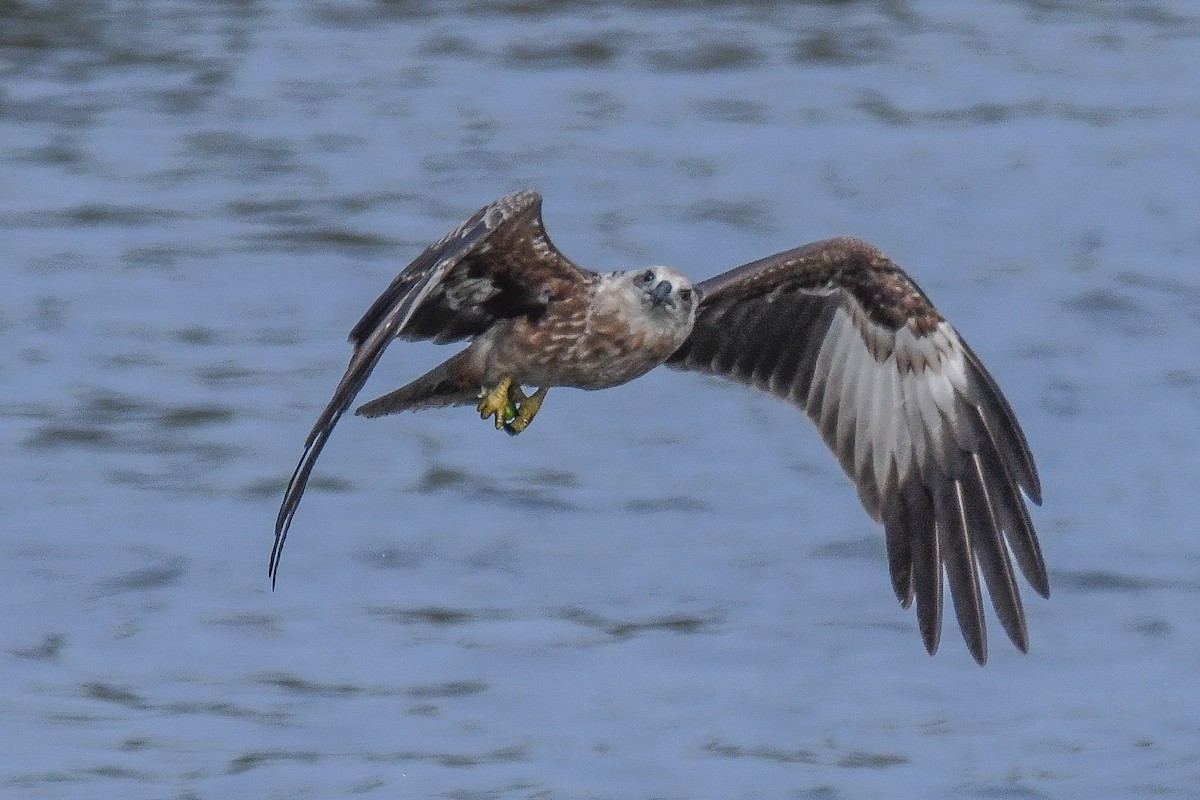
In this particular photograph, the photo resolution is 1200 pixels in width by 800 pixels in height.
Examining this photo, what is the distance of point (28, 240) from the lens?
2108cm

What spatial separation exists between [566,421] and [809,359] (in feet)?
23.8

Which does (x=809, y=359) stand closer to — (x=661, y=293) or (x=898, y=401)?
(x=898, y=401)

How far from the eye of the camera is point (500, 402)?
35.0 feet

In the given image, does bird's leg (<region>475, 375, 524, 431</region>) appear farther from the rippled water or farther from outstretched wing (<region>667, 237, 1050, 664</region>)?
the rippled water

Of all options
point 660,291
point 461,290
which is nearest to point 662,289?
point 660,291

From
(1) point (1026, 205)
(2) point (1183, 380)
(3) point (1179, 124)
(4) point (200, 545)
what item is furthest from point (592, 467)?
(3) point (1179, 124)

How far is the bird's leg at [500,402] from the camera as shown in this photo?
35.0 feet

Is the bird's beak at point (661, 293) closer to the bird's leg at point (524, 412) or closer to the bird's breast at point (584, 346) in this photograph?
the bird's breast at point (584, 346)

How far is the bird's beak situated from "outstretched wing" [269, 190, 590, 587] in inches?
13.7

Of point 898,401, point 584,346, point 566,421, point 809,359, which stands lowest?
point 566,421

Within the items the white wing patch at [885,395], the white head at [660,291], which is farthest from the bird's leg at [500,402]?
the white wing patch at [885,395]

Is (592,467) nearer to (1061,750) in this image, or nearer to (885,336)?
(1061,750)

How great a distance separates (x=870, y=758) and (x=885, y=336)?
323 centimetres

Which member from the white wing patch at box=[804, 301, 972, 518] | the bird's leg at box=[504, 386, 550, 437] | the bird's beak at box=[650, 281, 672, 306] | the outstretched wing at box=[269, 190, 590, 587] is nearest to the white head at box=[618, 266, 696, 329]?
the bird's beak at box=[650, 281, 672, 306]
